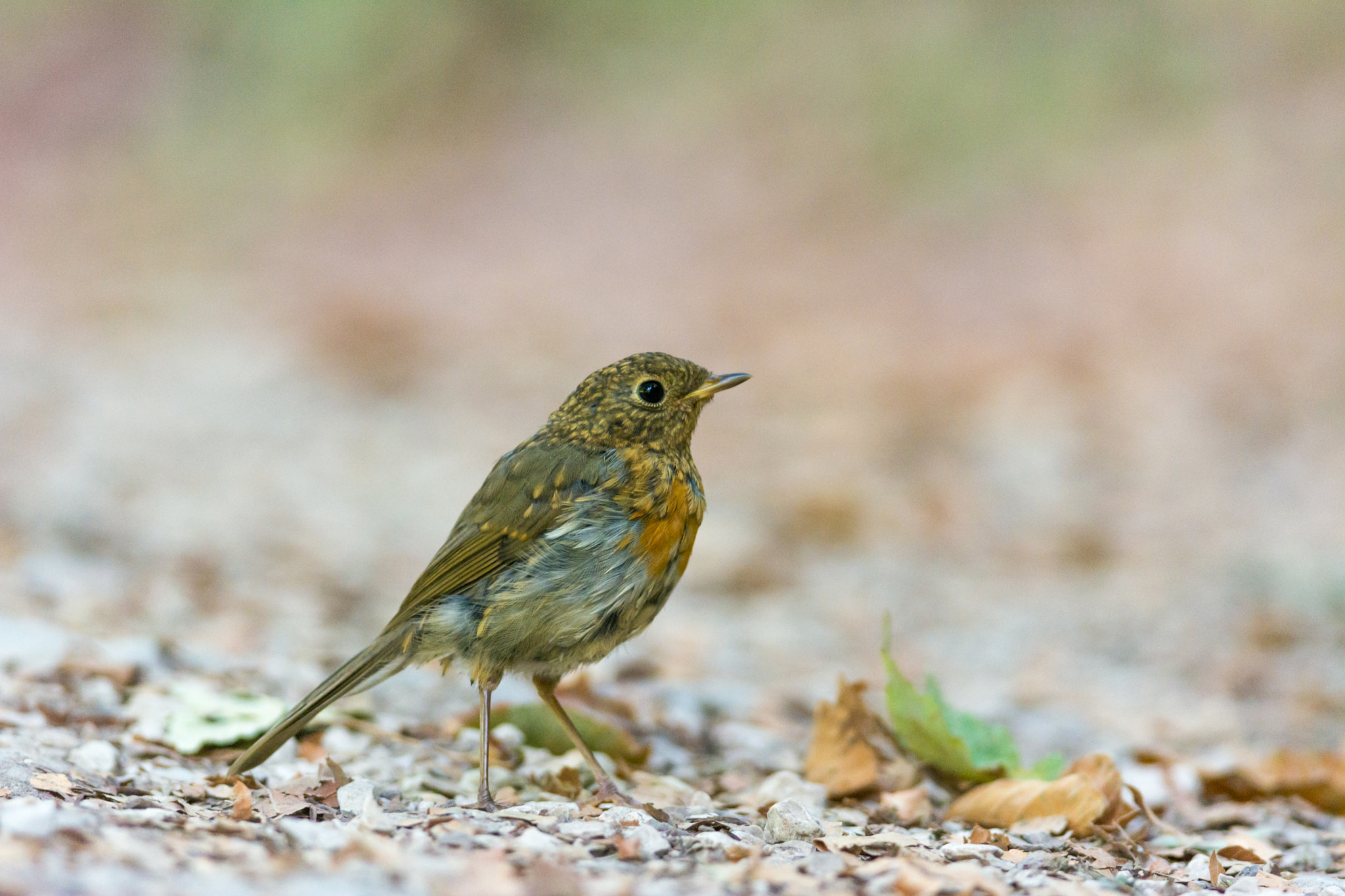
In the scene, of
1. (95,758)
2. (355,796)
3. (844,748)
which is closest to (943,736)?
(844,748)

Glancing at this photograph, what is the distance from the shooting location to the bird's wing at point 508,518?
160 inches

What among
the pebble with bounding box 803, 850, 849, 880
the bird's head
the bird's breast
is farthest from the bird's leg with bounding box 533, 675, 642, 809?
the bird's head

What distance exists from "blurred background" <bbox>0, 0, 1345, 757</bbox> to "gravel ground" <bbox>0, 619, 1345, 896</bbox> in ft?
2.77

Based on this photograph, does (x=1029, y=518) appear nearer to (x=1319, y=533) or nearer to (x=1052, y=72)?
(x=1319, y=533)

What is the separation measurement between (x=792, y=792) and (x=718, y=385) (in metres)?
1.30

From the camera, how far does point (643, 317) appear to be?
12.9 m

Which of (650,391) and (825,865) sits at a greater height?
(650,391)

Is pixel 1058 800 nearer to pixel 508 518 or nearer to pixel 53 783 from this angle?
pixel 508 518

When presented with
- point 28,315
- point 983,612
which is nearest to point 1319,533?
point 983,612

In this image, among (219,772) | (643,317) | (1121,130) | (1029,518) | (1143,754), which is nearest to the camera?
(219,772)

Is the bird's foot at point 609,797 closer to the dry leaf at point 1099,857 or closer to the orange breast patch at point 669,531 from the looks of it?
the orange breast patch at point 669,531

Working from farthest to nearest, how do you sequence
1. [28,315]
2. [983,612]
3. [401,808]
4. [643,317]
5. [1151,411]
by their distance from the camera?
[643,317]
[28,315]
[1151,411]
[983,612]
[401,808]

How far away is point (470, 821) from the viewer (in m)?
3.24

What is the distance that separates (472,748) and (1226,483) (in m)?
6.27
